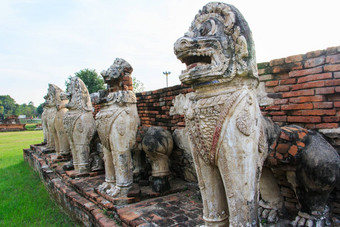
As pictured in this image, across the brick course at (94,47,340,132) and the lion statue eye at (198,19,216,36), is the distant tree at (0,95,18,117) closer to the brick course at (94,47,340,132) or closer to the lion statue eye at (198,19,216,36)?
the brick course at (94,47,340,132)

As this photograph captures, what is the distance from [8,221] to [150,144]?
2733 mm

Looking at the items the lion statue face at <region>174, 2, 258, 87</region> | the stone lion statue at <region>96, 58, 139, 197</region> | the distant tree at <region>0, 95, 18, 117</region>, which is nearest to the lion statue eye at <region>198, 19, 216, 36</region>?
the lion statue face at <region>174, 2, 258, 87</region>

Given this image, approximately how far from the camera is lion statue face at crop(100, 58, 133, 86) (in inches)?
150

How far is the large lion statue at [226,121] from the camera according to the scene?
1896mm

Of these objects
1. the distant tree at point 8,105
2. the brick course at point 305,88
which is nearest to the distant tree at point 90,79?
the brick course at point 305,88

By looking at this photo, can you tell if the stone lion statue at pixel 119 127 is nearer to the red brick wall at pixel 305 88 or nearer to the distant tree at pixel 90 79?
the red brick wall at pixel 305 88

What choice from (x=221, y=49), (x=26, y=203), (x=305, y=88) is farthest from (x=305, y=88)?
(x=26, y=203)

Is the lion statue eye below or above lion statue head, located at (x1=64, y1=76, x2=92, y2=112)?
above

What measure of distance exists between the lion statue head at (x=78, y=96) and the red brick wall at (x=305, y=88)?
344cm

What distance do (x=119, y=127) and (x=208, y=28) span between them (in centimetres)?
208

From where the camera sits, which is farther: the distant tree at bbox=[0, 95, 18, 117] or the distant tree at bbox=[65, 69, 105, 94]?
the distant tree at bbox=[0, 95, 18, 117]

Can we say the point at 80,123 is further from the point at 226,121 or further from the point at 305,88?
the point at 305,88

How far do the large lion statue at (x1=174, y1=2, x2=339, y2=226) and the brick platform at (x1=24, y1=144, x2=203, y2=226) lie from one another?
94cm

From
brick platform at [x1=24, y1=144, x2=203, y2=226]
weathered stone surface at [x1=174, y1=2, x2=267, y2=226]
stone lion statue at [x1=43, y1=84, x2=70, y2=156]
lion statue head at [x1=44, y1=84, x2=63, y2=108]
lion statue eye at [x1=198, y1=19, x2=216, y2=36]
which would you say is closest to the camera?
weathered stone surface at [x1=174, y1=2, x2=267, y2=226]
